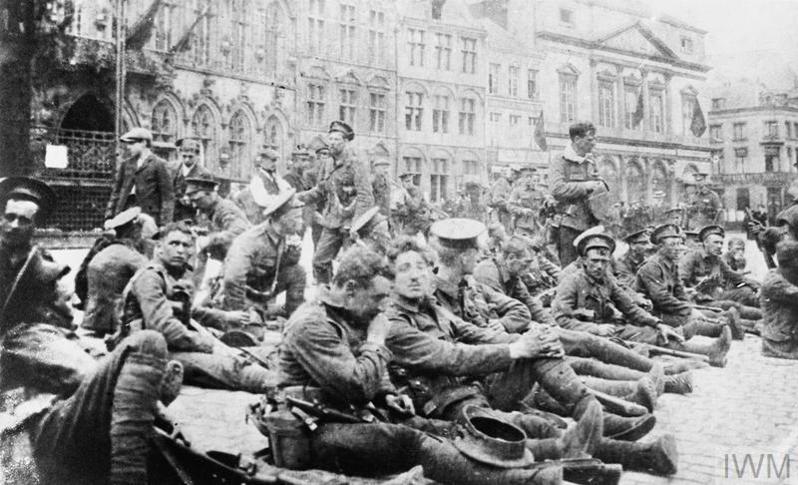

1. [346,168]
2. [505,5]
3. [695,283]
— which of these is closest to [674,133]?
[505,5]

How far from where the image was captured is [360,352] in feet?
11.7

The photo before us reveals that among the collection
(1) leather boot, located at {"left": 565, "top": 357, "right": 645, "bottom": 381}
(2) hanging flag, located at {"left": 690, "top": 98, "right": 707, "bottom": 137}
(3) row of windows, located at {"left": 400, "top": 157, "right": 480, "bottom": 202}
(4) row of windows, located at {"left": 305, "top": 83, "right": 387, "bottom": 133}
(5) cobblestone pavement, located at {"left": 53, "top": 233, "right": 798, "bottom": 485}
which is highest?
(4) row of windows, located at {"left": 305, "top": 83, "right": 387, "bottom": 133}

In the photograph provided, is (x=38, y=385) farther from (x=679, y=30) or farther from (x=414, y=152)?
(x=414, y=152)

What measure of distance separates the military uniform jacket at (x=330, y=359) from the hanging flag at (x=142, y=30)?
677 inches

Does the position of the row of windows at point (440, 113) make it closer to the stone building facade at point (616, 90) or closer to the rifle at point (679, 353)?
the stone building facade at point (616, 90)

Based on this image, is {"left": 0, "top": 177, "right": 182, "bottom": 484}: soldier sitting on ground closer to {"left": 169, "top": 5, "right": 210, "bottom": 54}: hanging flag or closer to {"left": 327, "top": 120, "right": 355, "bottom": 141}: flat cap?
{"left": 327, "top": 120, "right": 355, "bottom": 141}: flat cap

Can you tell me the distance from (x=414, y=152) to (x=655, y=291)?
23833 mm

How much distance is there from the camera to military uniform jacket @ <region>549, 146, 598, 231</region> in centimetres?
852

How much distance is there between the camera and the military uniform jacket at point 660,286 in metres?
7.92

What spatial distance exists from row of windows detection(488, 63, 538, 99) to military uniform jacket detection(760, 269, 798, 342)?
27740 mm

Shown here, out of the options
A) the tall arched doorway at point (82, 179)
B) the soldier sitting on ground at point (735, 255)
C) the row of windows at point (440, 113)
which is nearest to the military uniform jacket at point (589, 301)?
the soldier sitting on ground at point (735, 255)

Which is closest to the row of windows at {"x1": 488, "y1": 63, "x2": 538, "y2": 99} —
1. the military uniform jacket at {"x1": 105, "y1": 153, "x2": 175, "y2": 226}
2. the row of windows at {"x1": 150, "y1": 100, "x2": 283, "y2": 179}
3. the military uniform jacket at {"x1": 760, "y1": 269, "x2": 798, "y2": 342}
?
the row of windows at {"x1": 150, "y1": 100, "x2": 283, "y2": 179}

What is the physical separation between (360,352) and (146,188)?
5.68 metres

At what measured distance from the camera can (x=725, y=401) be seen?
5723 millimetres
